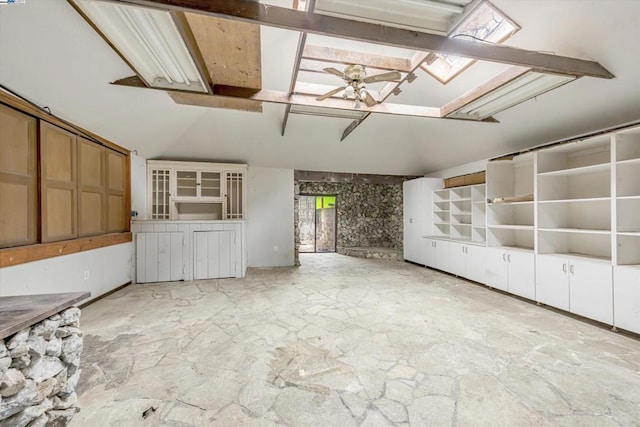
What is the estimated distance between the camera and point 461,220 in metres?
5.89

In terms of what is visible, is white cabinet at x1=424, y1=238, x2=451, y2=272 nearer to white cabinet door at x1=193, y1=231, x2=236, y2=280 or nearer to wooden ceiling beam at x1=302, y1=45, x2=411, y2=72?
wooden ceiling beam at x1=302, y1=45, x2=411, y2=72

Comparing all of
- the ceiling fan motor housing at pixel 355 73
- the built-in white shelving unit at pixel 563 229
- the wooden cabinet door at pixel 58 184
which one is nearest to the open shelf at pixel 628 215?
the built-in white shelving unit at pixel 563 229

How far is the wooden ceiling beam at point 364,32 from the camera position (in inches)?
65.5

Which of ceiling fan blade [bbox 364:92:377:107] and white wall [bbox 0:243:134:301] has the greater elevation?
ceiling fan blade [bbox 364:92:377:107]

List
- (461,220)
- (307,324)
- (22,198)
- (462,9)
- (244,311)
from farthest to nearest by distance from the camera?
(461,220) < (244,311) < (307,324) < (22,198) < (462,9)

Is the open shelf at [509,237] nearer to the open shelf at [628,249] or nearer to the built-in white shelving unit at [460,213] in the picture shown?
the built-in white shelving unit at [460,213]

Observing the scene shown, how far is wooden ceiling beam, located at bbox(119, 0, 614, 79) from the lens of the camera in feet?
5.46

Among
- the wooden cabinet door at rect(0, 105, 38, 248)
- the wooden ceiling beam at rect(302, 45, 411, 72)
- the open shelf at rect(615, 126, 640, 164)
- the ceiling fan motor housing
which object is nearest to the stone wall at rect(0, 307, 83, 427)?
the wooden cabinet door at rect(0, 105, 38, 248)

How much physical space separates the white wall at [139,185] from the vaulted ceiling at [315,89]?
0.22 meters

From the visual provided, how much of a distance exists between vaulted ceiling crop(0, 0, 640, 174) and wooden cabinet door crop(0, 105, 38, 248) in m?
0.30

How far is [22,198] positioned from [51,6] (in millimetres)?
1893

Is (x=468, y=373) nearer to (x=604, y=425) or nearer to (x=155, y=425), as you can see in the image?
(x=604, y=425)

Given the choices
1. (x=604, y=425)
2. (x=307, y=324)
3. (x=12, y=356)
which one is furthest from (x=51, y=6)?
(x=604, y=425)

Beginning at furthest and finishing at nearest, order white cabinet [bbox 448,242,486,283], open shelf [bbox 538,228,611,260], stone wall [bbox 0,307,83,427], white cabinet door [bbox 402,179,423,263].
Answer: white cabinet door [bbox 402,179,423,263] < white cabinet [bbox 448,242,486,283] < open shelf [bbox 538,228,611,260] < stone wall [bbox 0,307,83,427]
